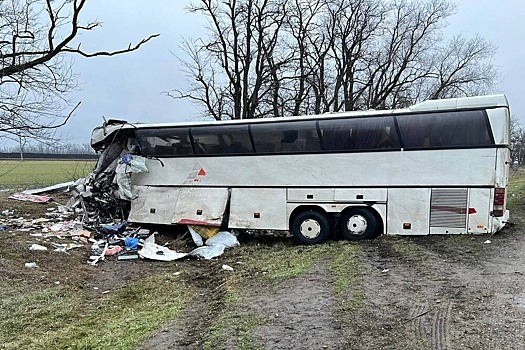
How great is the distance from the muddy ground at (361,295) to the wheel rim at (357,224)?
531 millimetres

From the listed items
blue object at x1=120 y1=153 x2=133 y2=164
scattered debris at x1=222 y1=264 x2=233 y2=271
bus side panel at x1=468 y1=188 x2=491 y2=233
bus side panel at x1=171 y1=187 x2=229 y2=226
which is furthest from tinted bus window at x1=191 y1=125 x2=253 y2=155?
bus side panel at x1=468 y1=188 x2=491 y2=233

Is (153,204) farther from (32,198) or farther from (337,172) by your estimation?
(32,198)

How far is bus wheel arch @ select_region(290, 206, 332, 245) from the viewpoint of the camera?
1039 centimetres

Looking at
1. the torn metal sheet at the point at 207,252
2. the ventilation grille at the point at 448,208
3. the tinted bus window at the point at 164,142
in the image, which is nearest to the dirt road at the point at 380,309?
the ventilation grille at the point at 448,208

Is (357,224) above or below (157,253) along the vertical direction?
above

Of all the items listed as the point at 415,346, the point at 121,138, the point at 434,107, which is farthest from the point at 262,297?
the point at 121,138

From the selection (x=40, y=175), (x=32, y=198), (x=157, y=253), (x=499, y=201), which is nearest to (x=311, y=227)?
(x=157, y=253)

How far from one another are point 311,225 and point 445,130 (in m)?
3.57

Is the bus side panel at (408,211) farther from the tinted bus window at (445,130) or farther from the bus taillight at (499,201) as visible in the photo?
the bus taillight at (499,201)

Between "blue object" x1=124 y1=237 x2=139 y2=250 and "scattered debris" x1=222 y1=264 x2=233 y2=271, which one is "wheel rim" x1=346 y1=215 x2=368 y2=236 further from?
"blue object" x1=124 y1=237 x2=139 y2=250

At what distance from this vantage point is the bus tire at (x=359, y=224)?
10.0 meters

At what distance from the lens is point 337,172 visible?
10.2 metres

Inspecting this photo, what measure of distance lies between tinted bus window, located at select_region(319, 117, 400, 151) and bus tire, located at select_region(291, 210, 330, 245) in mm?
1589

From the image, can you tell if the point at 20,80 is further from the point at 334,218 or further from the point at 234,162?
the point at 334,218
